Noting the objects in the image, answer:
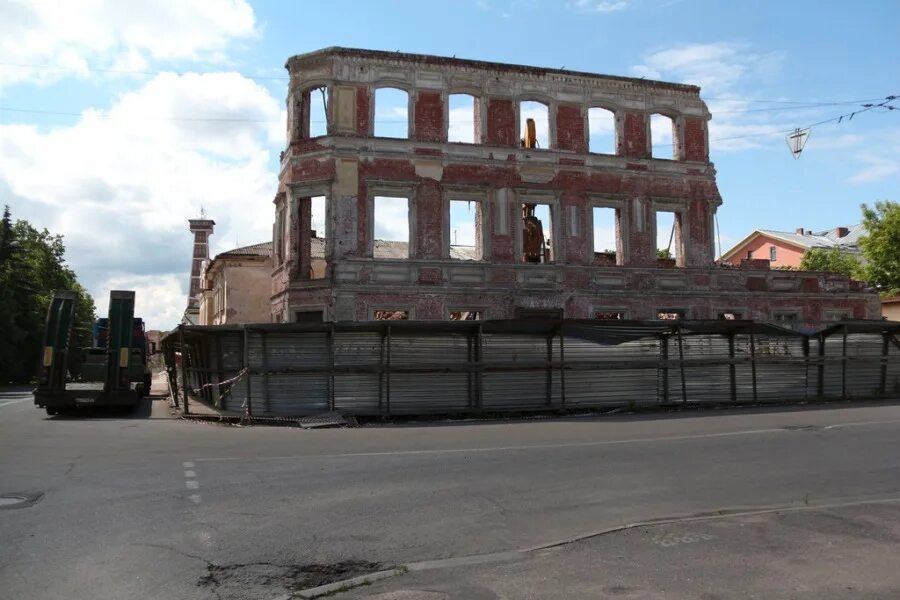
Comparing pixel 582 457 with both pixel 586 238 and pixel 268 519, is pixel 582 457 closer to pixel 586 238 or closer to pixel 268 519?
pixel 268 519

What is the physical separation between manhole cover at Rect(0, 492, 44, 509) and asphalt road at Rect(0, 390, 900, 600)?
0.06 metres

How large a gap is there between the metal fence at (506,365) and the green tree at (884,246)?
29.8m

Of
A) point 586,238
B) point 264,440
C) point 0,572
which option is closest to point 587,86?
point 586,238

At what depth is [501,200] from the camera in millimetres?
27422

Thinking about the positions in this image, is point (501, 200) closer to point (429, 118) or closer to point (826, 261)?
point (429, 118)

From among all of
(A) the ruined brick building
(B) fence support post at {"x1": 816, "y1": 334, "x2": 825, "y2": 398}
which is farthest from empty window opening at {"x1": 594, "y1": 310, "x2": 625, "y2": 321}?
(B) fence support post at {"x1": 816, "y1": 334, "x2": 825, "y2": 398}

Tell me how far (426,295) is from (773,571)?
68.5 feet

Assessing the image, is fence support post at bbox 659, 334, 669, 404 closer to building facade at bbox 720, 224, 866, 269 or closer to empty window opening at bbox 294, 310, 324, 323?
empty window opening at bbox 294, 310, 324, 323

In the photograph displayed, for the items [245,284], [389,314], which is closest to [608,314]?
[389,314]

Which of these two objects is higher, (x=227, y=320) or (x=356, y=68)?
(x=356, y=68)

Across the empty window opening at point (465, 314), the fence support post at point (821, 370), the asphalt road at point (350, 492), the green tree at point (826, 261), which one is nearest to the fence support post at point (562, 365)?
the asphalt road at point (350, 492)

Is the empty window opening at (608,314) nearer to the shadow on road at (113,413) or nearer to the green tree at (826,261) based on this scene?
the shadow on road at (113,413)

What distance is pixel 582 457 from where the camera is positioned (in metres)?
10.6

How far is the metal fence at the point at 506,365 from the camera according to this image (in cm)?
1738
